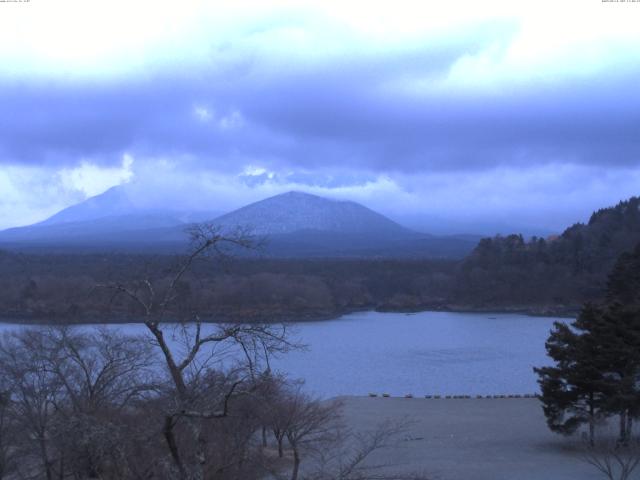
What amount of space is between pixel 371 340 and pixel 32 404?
28.4m

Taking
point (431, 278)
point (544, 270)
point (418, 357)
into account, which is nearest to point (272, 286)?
point (418, 357)

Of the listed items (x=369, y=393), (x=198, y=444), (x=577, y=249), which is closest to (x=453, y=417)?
(x=369, y=393)

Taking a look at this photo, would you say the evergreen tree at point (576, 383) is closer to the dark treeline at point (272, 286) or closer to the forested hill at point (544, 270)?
the dark treeline at point (272, 286)

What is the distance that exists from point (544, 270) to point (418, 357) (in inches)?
1275

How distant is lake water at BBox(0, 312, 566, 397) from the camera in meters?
25.7

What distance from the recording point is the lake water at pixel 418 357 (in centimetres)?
2569

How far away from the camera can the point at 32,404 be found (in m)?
10.2

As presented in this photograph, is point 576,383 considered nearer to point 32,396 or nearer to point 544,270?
point 32,396

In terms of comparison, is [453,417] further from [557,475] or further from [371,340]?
[371,340]

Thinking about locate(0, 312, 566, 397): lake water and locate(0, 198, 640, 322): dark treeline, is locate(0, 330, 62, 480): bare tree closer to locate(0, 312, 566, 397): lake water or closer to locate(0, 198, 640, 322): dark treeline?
locate(0, 312, 566, 397): lake water

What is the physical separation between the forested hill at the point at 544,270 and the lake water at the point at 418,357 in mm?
11067

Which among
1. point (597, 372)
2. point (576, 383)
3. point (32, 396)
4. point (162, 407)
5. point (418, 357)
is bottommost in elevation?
point (418, 357)

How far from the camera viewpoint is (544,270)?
61500 mm

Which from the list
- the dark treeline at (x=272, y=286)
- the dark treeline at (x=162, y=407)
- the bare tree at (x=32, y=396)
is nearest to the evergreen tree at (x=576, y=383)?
the dark treeline at (x=162, y=407)
